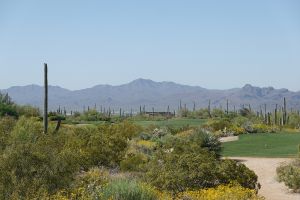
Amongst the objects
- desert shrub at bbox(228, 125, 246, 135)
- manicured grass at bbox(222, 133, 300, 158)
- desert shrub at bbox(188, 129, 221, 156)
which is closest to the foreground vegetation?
desert shrub at bbox(188, 129, 221, 156)

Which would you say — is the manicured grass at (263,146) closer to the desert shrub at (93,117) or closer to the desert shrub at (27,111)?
the desert shrub at (27,111)

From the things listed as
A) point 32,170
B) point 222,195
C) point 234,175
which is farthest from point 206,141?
point 32,170

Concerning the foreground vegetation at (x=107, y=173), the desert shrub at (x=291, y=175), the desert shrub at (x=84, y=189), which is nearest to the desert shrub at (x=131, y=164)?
the foreground vegetation at (x=107, y=173)

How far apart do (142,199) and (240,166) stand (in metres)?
4.61

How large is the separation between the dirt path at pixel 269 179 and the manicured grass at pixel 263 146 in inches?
76.2

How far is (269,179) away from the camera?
2050 centimetres

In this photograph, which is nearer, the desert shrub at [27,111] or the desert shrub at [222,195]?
the desert shrub at [222,195]

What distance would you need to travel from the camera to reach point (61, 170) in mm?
12852

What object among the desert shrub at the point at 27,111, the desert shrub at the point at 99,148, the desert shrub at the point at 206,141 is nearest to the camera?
the desert shrub at the point at 99,148

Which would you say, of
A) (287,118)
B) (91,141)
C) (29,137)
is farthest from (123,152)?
(287,118)


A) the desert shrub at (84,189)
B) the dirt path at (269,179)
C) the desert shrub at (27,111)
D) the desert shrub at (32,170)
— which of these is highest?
the desert shrub at (27,111)

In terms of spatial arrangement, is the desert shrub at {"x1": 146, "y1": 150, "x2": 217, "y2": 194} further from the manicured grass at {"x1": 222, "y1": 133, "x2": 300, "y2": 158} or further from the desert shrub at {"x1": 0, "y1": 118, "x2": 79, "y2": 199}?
the manicured grass at {"x1": 222, "y1": 133, "x2": 300, "y2": 158}

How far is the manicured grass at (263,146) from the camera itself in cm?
2752

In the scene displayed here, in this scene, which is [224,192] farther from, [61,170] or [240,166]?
[61,170]
